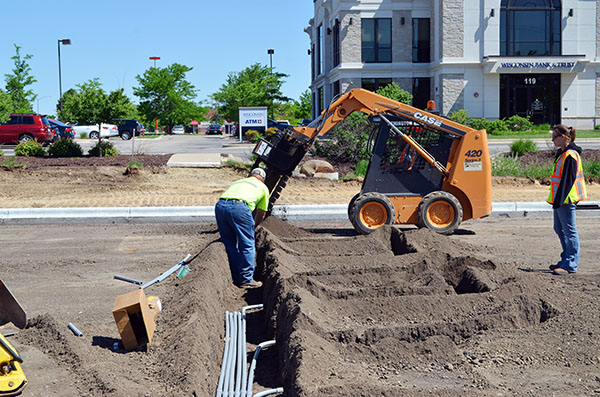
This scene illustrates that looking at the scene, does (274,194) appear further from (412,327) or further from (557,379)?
(557,379)

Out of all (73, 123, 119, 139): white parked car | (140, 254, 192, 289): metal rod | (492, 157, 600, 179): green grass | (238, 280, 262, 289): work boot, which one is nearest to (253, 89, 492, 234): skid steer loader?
(140, 254, 192, 289): metal rod

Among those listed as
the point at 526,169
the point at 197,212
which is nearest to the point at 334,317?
the point at 197,212

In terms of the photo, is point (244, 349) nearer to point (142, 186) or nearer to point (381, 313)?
point (381, 313)

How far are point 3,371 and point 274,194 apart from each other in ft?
23.2

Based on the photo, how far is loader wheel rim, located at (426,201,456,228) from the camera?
11.4 meters

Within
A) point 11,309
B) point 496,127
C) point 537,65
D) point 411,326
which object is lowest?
point 411,326

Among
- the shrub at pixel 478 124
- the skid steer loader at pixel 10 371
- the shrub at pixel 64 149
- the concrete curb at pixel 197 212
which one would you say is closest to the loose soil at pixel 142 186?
the shrub at pixel 64 149

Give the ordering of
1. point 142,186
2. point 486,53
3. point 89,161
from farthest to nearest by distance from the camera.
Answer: point 486,53 < point 89,161 < point 142,186

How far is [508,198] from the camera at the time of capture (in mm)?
16359

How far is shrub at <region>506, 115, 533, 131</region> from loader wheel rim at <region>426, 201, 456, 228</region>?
31.9 meters

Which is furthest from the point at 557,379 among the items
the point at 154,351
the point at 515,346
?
the point at 154,351

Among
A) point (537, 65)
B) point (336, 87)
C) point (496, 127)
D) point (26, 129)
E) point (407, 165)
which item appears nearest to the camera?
point (407, 165)

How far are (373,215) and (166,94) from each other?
59.0 meters

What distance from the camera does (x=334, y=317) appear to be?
651 cm
